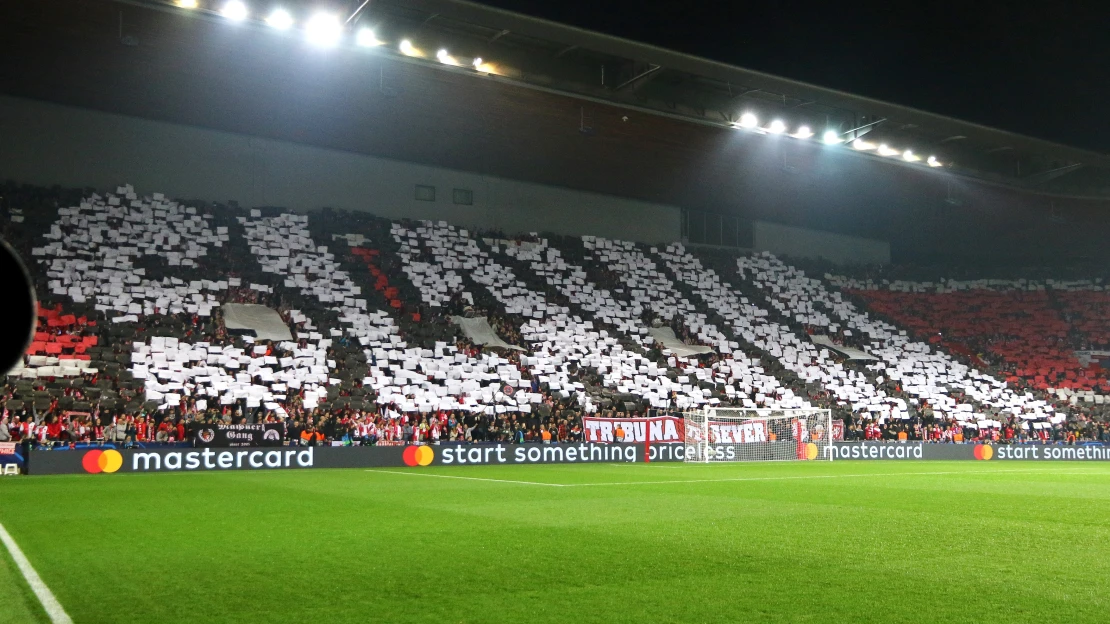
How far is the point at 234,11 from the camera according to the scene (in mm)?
25281

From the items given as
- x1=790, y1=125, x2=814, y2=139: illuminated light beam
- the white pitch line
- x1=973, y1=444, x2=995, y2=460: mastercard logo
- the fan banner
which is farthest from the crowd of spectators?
the white pitch line

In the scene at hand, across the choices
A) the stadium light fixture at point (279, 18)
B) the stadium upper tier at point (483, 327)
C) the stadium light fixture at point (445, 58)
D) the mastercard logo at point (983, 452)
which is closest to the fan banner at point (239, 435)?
the stadium upper tier at point (483, 327)

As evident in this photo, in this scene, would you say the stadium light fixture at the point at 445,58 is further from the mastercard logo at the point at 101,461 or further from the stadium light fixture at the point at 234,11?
the mastercard logo at the point at 101,461

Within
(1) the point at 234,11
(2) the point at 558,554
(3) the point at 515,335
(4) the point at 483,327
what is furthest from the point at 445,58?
(2) the point at 558,554

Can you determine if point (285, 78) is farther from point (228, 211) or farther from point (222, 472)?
point (222, 472)

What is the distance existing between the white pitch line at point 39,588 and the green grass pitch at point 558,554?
3.7 inches

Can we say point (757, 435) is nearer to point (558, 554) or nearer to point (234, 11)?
point (234, 11)

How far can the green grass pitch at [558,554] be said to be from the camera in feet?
23.4

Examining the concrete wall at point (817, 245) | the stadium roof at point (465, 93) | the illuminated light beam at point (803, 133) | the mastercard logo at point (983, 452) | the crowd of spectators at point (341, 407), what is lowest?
the mastercard logo at point (983, 452)

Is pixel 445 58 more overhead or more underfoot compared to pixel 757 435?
more overhead

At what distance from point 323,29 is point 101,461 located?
12.4 m

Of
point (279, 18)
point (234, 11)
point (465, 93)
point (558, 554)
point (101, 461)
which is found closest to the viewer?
point (558, 554)

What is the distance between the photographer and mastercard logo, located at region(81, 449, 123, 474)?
907 inches

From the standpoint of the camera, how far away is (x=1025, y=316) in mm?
51406
